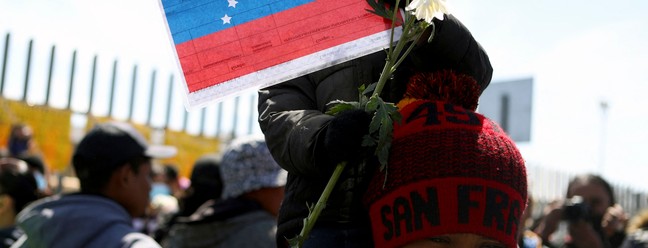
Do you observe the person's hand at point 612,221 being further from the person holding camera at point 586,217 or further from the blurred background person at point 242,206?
the blurred background person at point 242,206

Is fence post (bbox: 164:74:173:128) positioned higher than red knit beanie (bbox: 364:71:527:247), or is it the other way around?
red knit beanie (bbox: 364:71:527:247)

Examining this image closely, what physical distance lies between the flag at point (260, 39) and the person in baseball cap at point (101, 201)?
1170 mm

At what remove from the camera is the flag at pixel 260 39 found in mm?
1883

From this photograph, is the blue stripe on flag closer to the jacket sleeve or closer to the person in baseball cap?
the jacket sleeve

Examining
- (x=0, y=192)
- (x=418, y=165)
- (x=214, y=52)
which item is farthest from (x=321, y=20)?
(x=0, y=192)

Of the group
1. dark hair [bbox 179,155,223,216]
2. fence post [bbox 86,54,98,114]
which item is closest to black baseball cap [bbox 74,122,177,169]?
dark hair [bbox 179,155,223,216]

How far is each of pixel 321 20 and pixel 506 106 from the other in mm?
5860

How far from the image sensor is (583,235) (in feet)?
17.0

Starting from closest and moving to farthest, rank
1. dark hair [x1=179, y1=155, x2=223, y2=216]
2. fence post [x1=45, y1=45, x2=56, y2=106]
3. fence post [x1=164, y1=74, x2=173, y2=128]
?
dark hair [x1=179, y1=155, x2=223, y2=216]
fence post [x1=45, y1=45, x2=56, y2=106]
fence post [x1=164, y1=74, x2=173, y2=128]

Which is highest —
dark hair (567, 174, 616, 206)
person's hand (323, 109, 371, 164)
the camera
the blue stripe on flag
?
the blue stripe on flag

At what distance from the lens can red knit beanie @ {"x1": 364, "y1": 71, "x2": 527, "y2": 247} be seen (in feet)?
6.59

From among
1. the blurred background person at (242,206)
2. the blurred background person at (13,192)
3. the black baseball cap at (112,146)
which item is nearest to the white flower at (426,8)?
the black baseball cap at (112,146)

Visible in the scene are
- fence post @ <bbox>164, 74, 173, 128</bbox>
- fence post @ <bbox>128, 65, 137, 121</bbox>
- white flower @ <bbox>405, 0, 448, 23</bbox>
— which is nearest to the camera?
white flower @ <bbox>405, 0, 448, 23</bbox>

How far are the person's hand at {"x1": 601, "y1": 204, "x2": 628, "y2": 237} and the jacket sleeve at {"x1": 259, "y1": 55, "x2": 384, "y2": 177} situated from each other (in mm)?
3887
